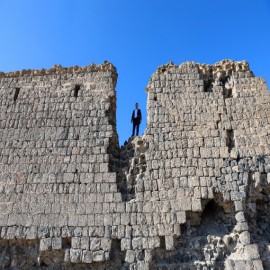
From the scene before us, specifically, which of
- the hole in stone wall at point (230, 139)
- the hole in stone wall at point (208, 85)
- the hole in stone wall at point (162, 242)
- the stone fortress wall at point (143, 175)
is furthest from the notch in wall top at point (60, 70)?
the hole in stone wall at point (162, 242)

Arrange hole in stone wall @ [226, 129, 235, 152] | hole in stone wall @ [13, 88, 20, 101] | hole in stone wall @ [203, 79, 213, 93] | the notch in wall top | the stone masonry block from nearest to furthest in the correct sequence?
the stone masonry block → hole in stone wall @ [226, 129, 235, 152] → hole in stone wall @ [203, 79, 213, 93] → hole in stone wall @ [13, 88, 20, 101] → the notch in wall top

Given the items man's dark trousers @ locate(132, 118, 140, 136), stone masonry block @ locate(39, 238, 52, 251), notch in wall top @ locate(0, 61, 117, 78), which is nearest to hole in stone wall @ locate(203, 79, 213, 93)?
man's dark trousers @ locate(132, 118, 140, 136)

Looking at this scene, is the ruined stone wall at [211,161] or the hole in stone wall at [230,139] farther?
the hole in stone wall at [230,139]

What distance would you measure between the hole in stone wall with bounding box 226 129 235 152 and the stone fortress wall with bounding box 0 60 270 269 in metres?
0.04

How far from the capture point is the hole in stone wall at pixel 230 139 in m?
7.67

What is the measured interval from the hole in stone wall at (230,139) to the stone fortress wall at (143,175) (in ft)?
0.13

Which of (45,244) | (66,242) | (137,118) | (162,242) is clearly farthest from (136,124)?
(45,244)

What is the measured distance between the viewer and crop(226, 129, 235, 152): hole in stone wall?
767 cm

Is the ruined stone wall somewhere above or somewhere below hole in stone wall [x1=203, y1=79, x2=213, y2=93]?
below

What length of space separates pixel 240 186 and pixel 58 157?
4.12 m

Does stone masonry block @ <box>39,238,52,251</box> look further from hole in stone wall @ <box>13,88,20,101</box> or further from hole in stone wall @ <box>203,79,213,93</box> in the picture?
hole in stone wall @ <box>203,79,213,93</box>

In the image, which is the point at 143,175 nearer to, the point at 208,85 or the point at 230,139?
the point at 230,139

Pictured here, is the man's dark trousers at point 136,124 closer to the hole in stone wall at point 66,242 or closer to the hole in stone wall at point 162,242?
the hole in stone wall at point 162,242

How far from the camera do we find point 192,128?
7.94 meters
